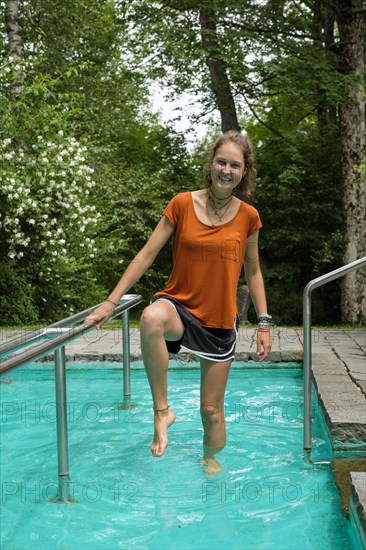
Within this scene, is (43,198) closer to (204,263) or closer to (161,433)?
(204,263)

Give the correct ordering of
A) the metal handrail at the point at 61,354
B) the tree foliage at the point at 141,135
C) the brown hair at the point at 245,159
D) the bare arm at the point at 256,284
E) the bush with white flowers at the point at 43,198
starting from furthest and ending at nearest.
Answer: the tree foliage at the point at 141,135 → the bush with white flowers at the point at 43,198 → the bare arm at the point at 256,284 → the brown hair at the point at 245,159 → the metal handrail at the point at 61,354

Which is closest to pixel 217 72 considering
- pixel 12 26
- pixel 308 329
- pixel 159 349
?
pixel 12 26

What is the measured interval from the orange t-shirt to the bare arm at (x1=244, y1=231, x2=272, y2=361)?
17 cm

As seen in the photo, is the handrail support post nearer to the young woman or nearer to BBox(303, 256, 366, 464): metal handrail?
the young woman

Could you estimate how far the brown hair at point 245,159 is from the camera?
3525 mm

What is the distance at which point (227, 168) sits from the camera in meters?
3.46

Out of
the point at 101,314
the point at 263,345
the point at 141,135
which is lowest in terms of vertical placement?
the point at 263,345

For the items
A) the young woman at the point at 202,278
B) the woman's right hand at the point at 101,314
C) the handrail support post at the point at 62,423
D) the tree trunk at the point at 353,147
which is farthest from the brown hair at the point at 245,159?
the tree trunk at the point at 353,147

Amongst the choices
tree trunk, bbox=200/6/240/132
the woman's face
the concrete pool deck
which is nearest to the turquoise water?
the concrete pool deck

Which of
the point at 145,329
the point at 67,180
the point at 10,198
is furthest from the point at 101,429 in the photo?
the point at 67,180

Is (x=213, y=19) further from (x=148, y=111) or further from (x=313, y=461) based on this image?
(x=313, y=461)

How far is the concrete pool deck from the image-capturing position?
3.96 meters

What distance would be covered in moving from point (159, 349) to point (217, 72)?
14411 mm

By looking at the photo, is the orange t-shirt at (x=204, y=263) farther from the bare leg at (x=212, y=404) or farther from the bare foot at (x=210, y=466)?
the bare foot at (x=210, y=466)
